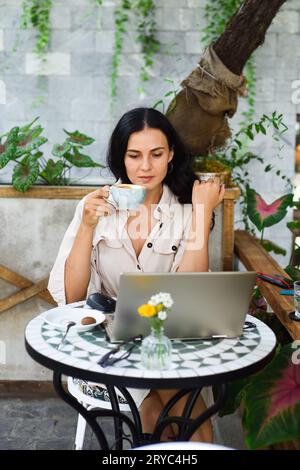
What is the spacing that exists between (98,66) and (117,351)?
303 centimetres

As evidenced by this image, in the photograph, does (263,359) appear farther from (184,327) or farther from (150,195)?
(150,195)

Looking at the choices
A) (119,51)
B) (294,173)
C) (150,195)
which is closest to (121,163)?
(150,195)

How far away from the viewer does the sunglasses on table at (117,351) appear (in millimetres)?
1432

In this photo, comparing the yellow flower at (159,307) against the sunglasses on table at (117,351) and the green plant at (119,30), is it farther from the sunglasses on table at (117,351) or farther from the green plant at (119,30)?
the green plant at (119,30)

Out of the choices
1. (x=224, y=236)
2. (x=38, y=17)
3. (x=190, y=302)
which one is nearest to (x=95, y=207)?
(x=190, y=302)

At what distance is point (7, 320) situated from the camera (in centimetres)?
290

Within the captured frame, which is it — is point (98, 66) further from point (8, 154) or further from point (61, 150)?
point (8, 154)

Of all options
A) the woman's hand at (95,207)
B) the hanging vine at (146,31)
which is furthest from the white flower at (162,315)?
the hanging vine at (146,31)

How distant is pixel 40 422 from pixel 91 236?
3.71ft

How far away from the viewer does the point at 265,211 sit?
2855mm

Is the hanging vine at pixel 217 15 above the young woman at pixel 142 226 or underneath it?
above

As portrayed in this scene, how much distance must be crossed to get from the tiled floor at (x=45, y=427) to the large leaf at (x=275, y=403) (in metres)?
0.95

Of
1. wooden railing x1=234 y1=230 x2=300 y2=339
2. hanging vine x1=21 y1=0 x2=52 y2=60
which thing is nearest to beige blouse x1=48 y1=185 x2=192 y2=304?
wooden railing x1=234 y1=230 x2=300 y2=339

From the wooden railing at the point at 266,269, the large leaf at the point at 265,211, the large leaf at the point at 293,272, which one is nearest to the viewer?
the wooden railing at the point at 266,269
